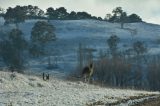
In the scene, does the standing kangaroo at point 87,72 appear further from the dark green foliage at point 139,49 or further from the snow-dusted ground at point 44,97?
the dark green foliage at point 139,49

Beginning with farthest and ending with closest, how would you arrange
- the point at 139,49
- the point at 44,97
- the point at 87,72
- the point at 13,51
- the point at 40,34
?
the point at 40,34, the point at 139,49, the point at 13,51, the point at 87,72, the point at 44,97

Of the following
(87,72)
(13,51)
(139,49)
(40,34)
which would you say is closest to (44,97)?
(87,72)

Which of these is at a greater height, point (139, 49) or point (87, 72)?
point (87, 72)

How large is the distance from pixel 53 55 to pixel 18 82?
144 m

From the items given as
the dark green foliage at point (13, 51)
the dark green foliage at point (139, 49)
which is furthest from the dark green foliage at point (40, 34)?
the dark green foliage at point (139, 49)

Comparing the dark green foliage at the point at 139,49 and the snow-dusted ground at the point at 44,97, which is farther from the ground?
the snow-dusted ground at the point at 44,97

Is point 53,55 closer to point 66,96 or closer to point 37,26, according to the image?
point 37,26

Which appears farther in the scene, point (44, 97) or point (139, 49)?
point (139, 49)

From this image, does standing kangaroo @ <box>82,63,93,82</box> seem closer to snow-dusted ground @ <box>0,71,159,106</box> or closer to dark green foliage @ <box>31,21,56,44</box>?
snow-dusted ground @ <box>0,71,159,106</box>

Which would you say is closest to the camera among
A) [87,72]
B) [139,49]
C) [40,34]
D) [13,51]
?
[87,72]

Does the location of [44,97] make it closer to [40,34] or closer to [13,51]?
[13,51]

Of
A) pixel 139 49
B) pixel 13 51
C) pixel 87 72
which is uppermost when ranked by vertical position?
pixel 87 72

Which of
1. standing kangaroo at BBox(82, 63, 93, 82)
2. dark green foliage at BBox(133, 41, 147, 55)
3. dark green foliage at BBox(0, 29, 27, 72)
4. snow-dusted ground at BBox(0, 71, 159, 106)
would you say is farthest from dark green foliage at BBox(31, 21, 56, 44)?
snow-dusted ground at BBox(0, 71, 159, 106)

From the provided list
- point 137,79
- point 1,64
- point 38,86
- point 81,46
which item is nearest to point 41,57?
point 81,46
